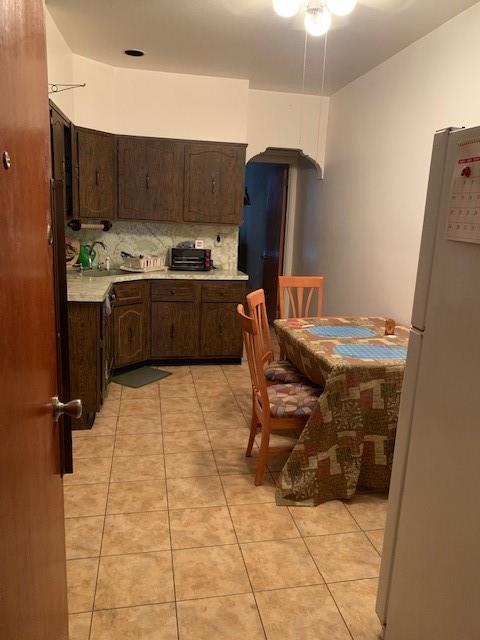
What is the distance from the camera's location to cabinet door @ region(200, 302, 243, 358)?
459 cm

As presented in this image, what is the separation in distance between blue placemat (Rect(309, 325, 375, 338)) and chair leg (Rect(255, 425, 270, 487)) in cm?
66

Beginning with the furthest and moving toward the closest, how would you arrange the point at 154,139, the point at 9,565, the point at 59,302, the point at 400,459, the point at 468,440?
1. the point at 154,139
2. the point at 400,459
3. the point at 59,302
4. the point at 468,440
5. the point at 9,565

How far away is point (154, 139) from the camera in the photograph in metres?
4.40

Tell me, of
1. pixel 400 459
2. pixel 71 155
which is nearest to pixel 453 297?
pixel 400 459

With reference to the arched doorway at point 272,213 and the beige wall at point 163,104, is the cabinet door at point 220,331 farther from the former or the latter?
the beige wall at point 163,104

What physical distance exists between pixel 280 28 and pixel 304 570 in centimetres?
327

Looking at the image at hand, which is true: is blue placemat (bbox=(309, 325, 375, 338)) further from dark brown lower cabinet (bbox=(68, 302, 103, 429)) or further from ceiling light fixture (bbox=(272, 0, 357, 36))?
ceiling light fixture (bbox=(272, 0, 357, 36))

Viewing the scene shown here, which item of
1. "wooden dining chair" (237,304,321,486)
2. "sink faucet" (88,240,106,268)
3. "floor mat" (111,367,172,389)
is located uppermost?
"sink faucet" (88,240,106,268)

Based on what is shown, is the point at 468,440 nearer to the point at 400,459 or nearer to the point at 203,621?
the point at 400,459

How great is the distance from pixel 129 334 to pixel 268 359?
1.54 metres

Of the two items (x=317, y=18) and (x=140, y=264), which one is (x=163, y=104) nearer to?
(x=140, y=264)

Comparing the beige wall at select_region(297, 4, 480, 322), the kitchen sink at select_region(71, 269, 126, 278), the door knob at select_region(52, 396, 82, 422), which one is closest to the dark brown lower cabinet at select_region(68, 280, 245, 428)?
the kitchen sink at select_region(71, 269, 126, 278)

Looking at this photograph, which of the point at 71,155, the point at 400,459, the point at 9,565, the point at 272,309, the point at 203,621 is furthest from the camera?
the point at 272,309

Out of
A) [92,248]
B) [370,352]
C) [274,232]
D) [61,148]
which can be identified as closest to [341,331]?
[370,352]
